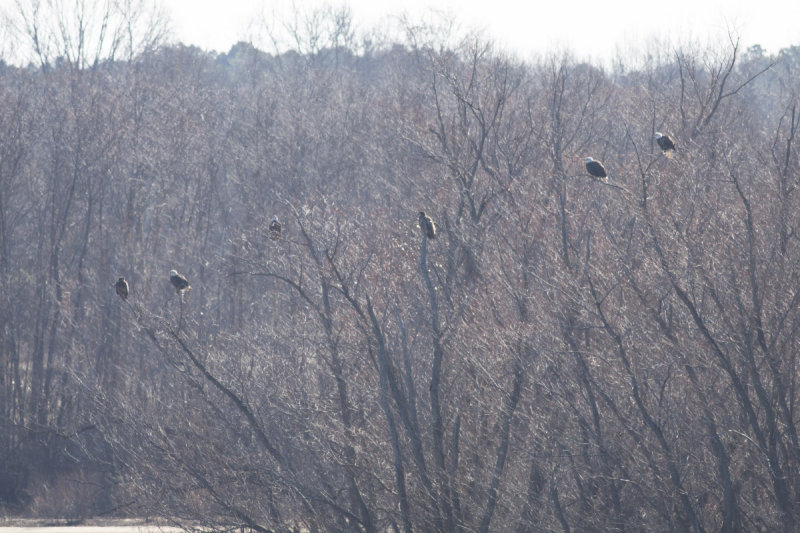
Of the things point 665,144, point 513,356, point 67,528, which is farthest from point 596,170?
point 67,528

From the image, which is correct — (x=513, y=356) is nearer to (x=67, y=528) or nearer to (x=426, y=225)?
(x=426, y=225)

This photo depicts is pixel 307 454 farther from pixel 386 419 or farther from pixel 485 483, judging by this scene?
pixel 485 483

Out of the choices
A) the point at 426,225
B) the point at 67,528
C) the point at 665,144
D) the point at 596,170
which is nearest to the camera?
the point at 596,170

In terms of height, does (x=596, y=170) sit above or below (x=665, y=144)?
below

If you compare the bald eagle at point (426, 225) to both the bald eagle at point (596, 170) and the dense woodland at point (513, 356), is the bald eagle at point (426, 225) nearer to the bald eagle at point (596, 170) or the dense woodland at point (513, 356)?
the dense woodland at point (513, 356)

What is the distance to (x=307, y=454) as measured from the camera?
431 inches

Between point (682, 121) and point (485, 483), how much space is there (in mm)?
6793

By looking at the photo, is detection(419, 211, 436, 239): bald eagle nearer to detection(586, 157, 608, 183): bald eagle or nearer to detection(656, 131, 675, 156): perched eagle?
detection(586, 157, 608, 183): bald eagle

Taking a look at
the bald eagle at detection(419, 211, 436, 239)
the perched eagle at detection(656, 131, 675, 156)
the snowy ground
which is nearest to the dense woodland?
the perched eagle at detection(656, 131, 675, 156)

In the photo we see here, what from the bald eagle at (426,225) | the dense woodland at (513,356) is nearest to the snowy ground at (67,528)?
the dense woodland at (513,356)

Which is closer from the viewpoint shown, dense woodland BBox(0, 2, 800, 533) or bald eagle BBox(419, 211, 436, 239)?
dense woodland BBox(0, 2, 800, 533)

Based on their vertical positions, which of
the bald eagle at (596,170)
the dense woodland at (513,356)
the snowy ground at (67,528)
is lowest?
the snowy ground at (67,528)

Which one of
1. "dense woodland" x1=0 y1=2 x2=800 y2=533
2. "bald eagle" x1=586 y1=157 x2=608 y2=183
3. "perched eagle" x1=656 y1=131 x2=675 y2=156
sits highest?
"perched eagle" x1=656 y1=131 x2=675 y2=156

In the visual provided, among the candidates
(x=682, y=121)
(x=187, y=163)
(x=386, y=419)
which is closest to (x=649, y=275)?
(x=386, y=419)
